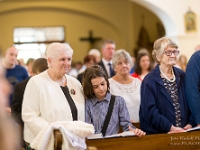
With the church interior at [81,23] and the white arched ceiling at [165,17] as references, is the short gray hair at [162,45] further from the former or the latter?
the church interior at [81,23]

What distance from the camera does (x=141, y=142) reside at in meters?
4.12

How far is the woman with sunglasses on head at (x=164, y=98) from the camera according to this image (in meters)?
4.37

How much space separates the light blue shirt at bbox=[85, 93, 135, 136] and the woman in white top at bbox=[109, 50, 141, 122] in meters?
0.94

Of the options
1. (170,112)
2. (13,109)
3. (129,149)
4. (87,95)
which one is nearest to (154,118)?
(170,112)

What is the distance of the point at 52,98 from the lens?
398cm

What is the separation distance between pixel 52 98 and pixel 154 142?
1.13 metres

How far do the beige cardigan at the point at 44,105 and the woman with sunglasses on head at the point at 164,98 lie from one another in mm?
780

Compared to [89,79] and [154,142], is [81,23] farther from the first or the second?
[154,142]

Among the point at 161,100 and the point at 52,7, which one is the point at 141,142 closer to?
the point at 161,100

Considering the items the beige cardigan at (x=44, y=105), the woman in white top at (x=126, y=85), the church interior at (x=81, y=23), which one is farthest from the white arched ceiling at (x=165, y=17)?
the beige cardigan at (x=44, y=105)

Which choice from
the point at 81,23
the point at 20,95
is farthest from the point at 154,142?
the point at 81,23

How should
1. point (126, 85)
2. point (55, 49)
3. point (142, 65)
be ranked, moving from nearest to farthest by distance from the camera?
1. point (55, 49)
2. point (126, 85)
3. point (142, 65)

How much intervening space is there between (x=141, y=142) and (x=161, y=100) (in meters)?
0.55

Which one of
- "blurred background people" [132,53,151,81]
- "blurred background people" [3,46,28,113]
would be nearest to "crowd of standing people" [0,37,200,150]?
"blurred background people" [132,53,151,81]
